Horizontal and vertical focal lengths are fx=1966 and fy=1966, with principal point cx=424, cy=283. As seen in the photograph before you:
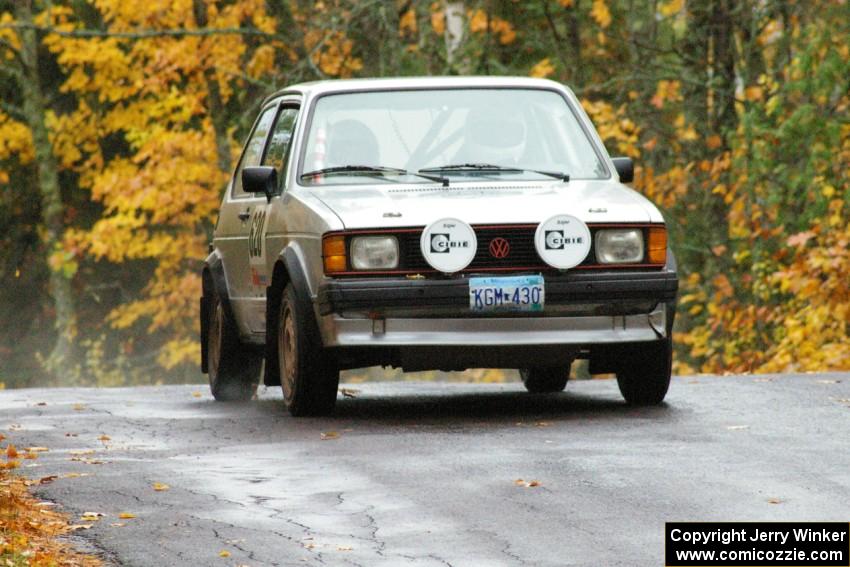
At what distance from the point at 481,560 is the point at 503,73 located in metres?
19.3

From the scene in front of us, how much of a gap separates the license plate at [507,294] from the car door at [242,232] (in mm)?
1970

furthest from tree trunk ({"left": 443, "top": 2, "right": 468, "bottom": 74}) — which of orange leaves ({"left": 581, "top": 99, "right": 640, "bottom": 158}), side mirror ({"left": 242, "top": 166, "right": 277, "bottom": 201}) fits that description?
side mirror ({"left": 242, "top": 166, "right": 277, "bottom": 201})

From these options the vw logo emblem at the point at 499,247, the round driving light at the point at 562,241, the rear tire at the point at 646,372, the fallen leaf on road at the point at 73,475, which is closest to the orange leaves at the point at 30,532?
the fallen leaf on road at the point at 73,475

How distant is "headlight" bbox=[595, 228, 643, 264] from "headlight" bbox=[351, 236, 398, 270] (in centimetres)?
112

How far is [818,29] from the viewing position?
20.2 meters

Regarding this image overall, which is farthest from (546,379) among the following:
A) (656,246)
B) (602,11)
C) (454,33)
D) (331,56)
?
(331,56)

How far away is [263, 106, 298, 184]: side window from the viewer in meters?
12.1

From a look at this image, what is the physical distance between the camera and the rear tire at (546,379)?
1329cm

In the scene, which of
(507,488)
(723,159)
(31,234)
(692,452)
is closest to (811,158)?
(723,159)

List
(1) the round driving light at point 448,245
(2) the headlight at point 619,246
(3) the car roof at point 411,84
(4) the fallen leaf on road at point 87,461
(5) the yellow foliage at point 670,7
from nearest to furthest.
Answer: (4) the fallen leaf on road at point 87,461 → (1) the round driving light at point 448,245 → (2) the headlight at point 619,246 → (3) the car roof at point 411,84 → (5) the yellow foliage at point 670,7

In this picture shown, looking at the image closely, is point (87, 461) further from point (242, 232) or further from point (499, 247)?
point (242, 232)

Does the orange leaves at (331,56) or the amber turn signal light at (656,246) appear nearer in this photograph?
the amber turn signal light at (656,246)

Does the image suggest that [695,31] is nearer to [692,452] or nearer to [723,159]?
[723,159]

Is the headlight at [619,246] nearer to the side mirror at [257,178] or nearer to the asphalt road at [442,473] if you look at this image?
the asphalt road at [442,473]
